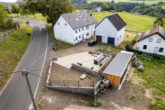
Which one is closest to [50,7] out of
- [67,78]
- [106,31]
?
[106,31]

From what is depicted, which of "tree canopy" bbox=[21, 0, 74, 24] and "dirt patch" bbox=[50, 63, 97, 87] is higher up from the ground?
"tree canopy" bbox=[21, 0, 74, 24]

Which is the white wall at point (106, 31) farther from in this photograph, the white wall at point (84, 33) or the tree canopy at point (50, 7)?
the tree canopy at point (50, 7)

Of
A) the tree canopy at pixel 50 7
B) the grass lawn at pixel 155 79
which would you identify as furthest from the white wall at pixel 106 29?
the tree canopy at pixel 50 7

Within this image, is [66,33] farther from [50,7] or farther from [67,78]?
[67,78]

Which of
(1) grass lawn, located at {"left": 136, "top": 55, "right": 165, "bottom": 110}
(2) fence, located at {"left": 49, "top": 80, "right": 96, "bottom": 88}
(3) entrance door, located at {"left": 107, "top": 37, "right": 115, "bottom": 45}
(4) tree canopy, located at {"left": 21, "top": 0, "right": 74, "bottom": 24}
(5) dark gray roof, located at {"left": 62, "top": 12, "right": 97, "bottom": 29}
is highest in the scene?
(4) tree canopy, located at {"left": 21, "top": 0, "right": 74, "bottom": 24}

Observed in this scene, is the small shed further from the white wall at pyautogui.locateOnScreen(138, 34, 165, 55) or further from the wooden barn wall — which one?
the white wall at pyautogui.locateOnScreen(138, 34, 165, 55)

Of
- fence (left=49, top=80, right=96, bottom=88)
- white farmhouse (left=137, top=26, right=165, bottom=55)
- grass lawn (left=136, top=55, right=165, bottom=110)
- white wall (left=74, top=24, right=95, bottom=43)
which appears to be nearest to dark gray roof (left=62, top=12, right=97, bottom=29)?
white wall (left=74, top=24, right=95, bottom=43)

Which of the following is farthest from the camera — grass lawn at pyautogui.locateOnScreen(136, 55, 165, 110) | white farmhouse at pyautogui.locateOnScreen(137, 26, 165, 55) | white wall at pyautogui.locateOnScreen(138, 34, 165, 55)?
white wall at pyautogui.locateOnScreen(138, 34, 165, 55)
